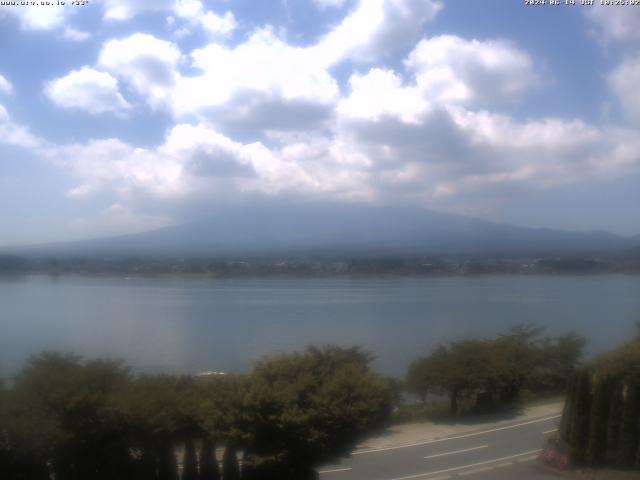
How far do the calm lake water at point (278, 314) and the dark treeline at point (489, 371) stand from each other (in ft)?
4.85

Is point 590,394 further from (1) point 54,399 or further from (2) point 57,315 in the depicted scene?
(2) point 57,315

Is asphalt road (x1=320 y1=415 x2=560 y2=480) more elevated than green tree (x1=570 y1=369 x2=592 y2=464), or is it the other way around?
green tree (x1=570 y1=369 x2=592 y2=464)

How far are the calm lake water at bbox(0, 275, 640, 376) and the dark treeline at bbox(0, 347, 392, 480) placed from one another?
4.55m

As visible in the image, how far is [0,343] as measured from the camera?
17125mm

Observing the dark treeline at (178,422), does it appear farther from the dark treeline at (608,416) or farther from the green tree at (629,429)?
the green tree at (629,429)

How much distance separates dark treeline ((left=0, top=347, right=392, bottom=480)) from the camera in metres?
8.15

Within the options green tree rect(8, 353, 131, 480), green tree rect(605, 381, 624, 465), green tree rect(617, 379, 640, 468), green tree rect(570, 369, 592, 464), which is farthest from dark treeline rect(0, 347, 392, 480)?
green tree rect(617, 379, 640, 468)

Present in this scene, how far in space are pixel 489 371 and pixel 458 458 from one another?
5324mm

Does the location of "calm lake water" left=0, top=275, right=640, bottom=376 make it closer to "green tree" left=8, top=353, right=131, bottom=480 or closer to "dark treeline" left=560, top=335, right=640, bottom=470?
"green tree" left=8, top=353, right=131, bottom=480

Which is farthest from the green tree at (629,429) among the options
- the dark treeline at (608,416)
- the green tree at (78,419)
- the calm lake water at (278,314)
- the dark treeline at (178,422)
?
the green tree at (78,419)

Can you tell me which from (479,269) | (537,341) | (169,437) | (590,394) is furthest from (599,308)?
(169,437)

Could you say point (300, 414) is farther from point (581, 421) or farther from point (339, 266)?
point (339, 266)

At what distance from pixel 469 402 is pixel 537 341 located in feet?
11.8

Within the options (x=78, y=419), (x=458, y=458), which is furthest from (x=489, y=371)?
(x=78, y=419)
